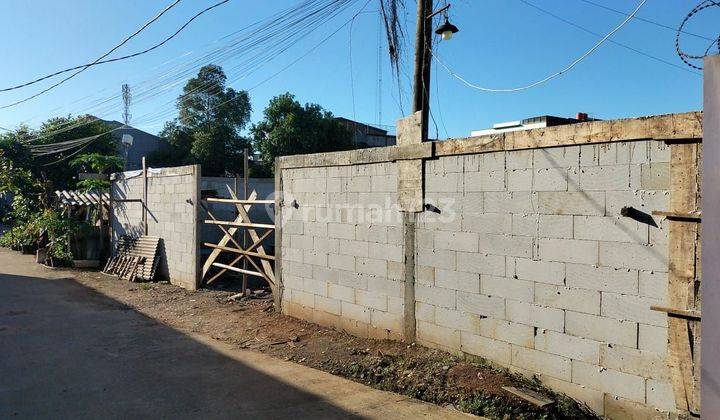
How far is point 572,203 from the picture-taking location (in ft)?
14.5

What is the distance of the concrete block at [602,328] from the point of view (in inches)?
159

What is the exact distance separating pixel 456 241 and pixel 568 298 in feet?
4.55

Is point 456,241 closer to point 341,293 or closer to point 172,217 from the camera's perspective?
point 341,293

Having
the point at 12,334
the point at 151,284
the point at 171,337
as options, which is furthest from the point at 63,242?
the point at 171,337

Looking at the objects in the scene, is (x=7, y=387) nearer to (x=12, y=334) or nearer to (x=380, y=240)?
(x=12, y=334)

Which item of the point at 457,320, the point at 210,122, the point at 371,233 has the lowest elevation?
the point at 457,320

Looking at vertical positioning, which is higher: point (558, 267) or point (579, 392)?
point (558, 267)

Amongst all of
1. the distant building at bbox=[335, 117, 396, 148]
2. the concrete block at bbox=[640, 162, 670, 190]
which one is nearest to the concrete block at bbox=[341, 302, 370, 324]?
the concrete block at bbox=[640, 162, 670, 190]

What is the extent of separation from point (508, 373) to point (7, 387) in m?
5.08

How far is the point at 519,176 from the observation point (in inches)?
190

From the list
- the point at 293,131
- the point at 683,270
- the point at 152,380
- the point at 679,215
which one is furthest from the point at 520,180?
the point at 293,131

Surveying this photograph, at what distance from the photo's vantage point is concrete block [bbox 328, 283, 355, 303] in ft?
22.3

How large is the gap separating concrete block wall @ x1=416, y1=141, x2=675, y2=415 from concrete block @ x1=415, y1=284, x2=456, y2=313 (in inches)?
0.5

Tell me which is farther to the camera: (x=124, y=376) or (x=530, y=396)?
(x=124, y=376)
